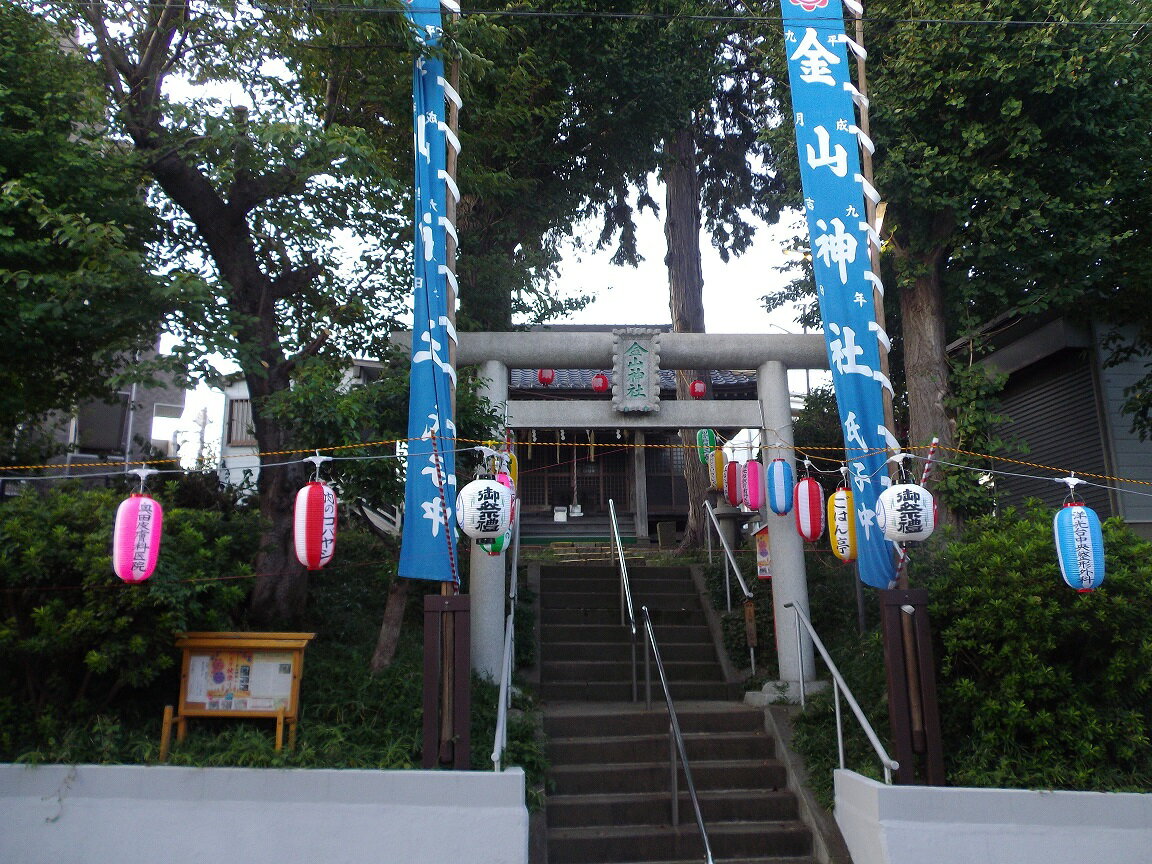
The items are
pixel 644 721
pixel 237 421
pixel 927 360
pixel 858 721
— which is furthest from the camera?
pixel 237 421

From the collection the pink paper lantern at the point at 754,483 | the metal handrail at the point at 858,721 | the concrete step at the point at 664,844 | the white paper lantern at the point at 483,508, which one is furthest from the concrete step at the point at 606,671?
the white paper lantern at the point at 483,508

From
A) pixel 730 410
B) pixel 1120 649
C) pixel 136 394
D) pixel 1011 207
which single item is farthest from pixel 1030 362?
pixel 136 394

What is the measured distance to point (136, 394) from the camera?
18438 mm

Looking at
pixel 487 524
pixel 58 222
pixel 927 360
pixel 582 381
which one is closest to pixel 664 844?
pixel 487 524

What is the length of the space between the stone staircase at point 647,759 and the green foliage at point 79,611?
351 centimetres

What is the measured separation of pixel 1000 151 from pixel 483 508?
25.4 feet

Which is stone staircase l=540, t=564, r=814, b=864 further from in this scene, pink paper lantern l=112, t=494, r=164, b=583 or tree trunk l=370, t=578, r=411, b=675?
pink paper lantern l=112, t=494, r=164, b=583

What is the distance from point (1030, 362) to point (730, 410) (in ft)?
21.1

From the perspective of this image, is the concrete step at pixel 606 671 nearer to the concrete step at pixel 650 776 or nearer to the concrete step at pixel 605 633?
the concrete step at pixel 605 633

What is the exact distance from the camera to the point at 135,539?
6695 mm

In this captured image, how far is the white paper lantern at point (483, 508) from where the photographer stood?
7168mm

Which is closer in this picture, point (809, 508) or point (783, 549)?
point (809, 508)

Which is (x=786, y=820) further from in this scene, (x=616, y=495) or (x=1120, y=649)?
(x=616, y=495)

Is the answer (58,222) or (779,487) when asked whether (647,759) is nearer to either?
(779,487)
